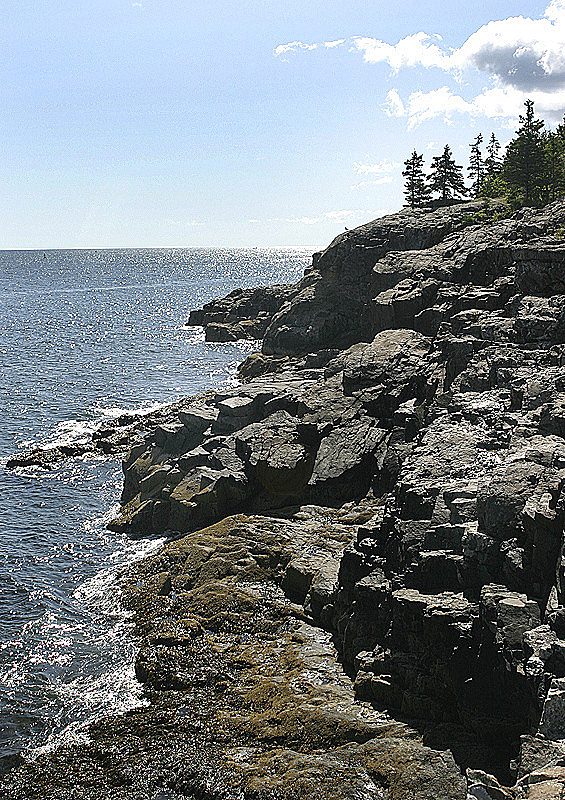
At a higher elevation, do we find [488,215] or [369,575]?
[488,215]

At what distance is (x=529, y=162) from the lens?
68.2m

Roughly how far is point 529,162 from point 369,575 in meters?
56.8

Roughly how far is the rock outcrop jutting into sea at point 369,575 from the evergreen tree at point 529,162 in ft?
72.6

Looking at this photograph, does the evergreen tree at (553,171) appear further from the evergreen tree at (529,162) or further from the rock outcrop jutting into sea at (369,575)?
the rock outcrop jutting into sea at (369,575)

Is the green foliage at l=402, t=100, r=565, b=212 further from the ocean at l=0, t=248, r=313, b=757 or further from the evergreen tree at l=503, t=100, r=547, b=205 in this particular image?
the ocean at l=0, t=248, r=313, b=757

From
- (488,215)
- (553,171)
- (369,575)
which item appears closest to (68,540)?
(369,575)

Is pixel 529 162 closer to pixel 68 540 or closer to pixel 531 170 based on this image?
pixel 531 170

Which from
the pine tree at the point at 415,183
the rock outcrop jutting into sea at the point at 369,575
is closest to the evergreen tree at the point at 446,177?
the pine tree at the point at 415,183

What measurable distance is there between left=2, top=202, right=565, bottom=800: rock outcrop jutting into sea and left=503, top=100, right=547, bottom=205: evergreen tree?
22.1 m

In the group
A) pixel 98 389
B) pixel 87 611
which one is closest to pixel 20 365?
pixel 98 389

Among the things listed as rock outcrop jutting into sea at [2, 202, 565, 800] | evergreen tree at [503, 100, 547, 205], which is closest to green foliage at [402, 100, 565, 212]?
evergreen tree at [503, 100, 547, 205]

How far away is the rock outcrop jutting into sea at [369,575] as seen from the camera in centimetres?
1922

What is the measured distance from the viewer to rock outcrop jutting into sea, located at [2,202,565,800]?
19219 millimetres

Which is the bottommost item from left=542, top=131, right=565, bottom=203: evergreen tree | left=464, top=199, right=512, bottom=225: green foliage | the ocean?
the ocean
